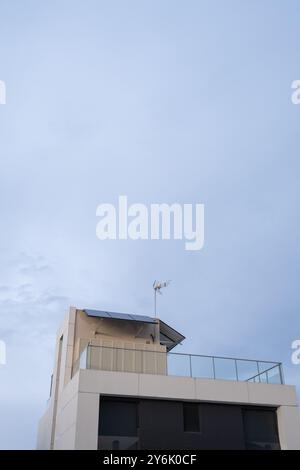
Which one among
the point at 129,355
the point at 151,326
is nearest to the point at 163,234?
the point at 151,326

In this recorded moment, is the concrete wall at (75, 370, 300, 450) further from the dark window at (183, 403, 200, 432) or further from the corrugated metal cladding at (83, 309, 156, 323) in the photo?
the corrugated metal cladding at (83, 309, 156, 323)

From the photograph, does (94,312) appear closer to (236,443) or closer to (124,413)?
(124,413)

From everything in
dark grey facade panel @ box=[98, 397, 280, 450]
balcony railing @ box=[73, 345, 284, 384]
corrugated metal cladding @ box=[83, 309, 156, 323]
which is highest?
corrugated metal cladding @ box=[83, 309, 156, 323]

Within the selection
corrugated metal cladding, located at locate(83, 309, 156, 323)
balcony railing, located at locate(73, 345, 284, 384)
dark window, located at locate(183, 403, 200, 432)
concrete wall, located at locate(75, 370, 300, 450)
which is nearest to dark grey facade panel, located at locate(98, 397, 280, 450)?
dark window, located at locate(183, 403, 200, 432)

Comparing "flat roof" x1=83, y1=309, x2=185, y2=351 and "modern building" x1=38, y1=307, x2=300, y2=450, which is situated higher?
Result: "flat roof" x1=83, y1=309, x2=185, y2=351

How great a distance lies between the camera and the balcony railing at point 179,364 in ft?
67.1

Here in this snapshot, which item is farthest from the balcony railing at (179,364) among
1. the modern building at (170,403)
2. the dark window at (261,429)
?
the dark window at (261,429)

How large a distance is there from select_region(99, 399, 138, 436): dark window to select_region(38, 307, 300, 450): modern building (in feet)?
0.11

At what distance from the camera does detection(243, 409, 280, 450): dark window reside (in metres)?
20.5

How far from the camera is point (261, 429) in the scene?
820 inches

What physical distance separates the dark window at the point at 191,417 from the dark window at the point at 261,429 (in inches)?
80.4

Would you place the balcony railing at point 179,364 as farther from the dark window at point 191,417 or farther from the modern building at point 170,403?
the dark window at point 191,417

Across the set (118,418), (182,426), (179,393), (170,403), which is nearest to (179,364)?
(179,393)

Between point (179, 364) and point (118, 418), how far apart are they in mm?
3334
